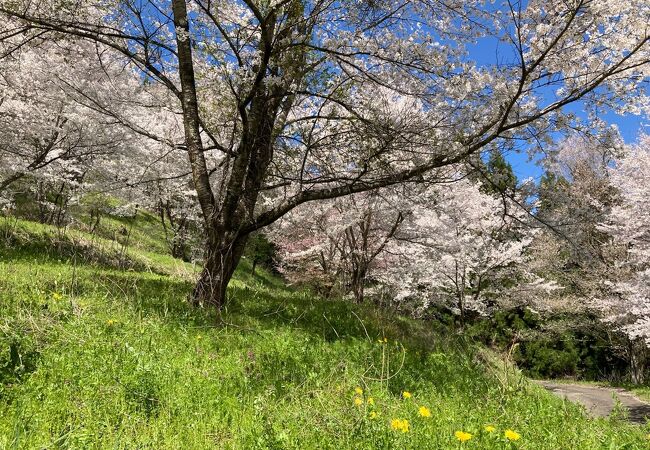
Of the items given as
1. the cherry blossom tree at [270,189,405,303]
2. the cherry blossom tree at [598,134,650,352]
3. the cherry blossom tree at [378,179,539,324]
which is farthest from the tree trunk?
the cherry blossom tree at [598,134,650,352]

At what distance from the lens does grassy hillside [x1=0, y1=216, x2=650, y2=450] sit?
269 centimetres

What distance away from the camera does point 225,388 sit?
141 inches

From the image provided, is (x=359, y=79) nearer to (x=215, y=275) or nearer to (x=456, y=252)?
(x=215, y=275)

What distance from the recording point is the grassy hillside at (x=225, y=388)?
106 inches

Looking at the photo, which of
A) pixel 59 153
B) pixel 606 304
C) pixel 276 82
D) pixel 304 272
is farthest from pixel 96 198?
pixel 606 304

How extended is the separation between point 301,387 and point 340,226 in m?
9.88

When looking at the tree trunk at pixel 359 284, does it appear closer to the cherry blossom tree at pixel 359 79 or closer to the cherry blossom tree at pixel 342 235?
the cherry blossom tree at pixel 342 235

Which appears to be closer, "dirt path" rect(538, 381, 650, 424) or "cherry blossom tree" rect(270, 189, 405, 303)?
"dirt path" rect(538, 381, 650, 424)

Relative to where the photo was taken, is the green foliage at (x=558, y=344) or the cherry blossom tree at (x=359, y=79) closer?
the cherry blossom tree at (x=359, y=79)

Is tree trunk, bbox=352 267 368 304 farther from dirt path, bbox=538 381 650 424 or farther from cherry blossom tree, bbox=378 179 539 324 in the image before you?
dirt path, bbox=538 381 650 424

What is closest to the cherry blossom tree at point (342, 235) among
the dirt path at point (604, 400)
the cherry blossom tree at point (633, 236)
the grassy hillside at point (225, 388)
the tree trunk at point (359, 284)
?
the tree trunk at point (359, 284)

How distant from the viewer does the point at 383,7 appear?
644 centimetres

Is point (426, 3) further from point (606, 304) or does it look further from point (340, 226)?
point (606, 304)

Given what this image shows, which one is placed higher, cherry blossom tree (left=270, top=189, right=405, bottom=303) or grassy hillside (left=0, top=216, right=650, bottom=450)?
cherry blossom tree (left=270, top=189, right=405, bottom=303)
